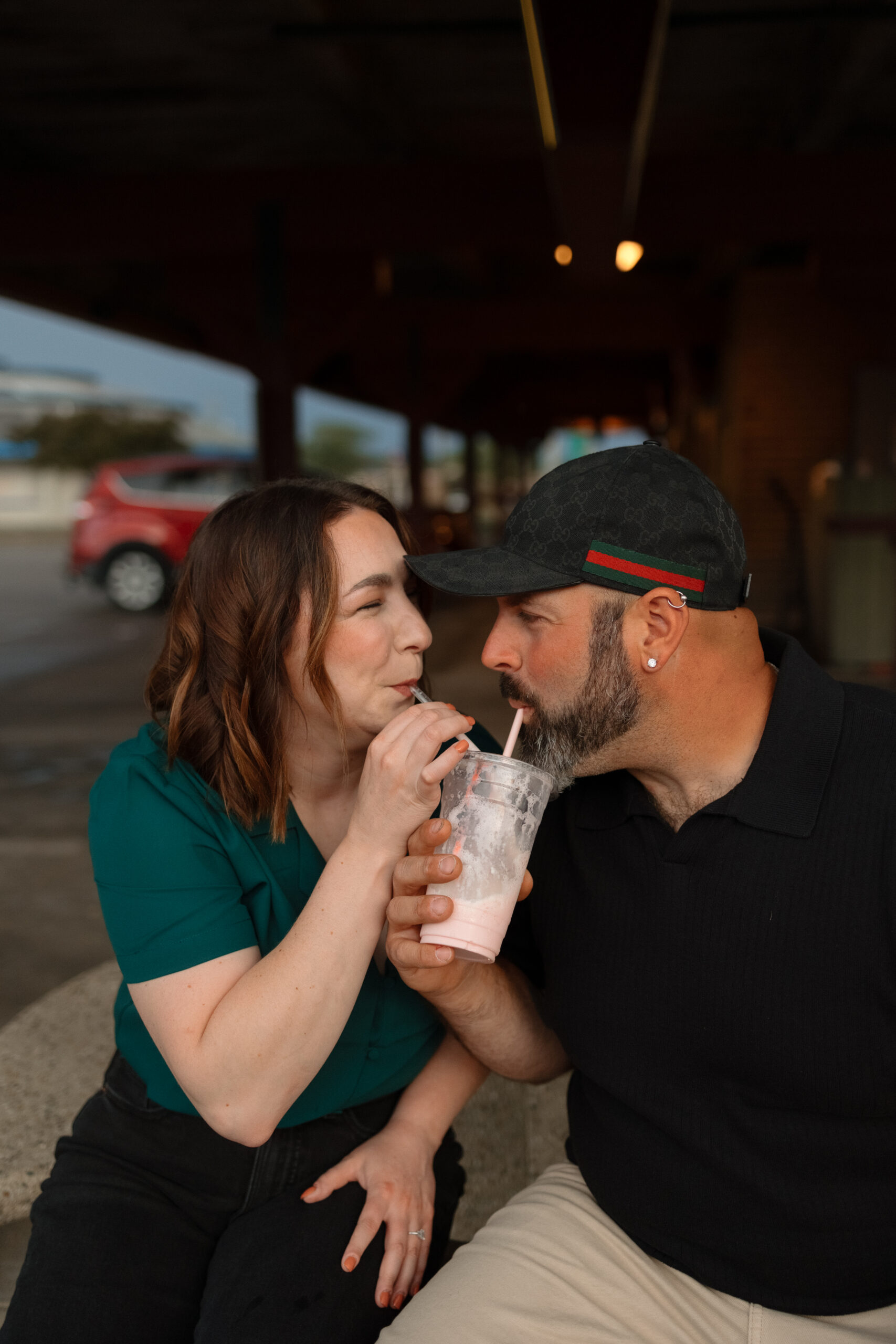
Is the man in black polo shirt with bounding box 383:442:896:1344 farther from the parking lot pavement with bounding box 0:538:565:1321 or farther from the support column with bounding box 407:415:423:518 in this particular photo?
the support column with bounding box 407:415:423:518

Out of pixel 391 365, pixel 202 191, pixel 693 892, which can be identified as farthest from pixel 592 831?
pixel 391 365

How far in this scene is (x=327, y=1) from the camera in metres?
5.23

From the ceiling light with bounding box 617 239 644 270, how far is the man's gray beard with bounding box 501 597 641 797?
5.62 meters

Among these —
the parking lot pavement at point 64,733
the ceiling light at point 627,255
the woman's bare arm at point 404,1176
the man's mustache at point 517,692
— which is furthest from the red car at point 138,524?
the man's mustache at point 517,692

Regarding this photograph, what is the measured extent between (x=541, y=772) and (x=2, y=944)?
3.10 metres

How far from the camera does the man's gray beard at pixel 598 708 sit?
1507mm

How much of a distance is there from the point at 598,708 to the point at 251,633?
1.68ft

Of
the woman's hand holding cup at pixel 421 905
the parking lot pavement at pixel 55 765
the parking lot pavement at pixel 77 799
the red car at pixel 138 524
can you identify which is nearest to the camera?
the woman's hand holding cup at pixel 421 905

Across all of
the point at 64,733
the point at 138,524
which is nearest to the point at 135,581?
the point at 138,524

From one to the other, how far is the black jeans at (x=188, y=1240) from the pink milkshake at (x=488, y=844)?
510mm

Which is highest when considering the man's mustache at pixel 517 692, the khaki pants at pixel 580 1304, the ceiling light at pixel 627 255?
the ceiling light at pixel 627 255

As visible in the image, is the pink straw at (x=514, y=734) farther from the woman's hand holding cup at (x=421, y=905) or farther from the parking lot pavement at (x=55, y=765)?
the parking lot pavement at (x=55, y=765)

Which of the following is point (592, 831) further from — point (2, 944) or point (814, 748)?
point (2, 944)

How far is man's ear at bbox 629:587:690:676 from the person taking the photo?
4.84 ft
